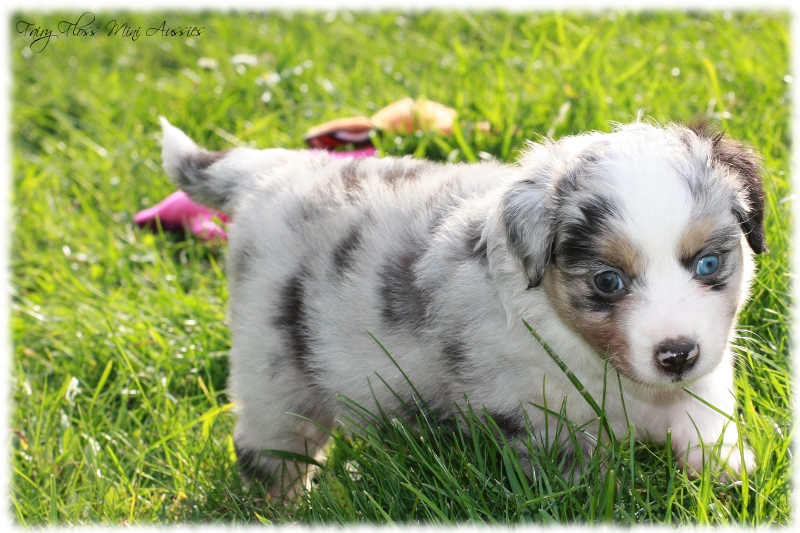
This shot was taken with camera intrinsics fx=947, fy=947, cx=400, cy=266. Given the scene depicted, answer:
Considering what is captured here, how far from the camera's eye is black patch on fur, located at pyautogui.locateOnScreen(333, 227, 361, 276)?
3.12 meters

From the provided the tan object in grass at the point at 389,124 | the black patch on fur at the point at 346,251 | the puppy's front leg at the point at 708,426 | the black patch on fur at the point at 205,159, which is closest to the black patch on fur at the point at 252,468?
the black patch on fur at the point at 346,251

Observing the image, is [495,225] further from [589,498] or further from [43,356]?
[43,356]

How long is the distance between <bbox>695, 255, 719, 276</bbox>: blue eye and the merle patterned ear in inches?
7.0

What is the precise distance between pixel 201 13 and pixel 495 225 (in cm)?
526

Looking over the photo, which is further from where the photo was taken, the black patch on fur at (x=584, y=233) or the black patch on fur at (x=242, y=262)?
the black patch on fur at (x=242, y=262)

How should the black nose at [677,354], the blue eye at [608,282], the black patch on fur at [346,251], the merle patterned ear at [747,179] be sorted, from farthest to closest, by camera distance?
the black patch on fur at [346,251] < the merle patterned ear at [747,179] < the blue eye at [608,282] < the black nose at [677,354]

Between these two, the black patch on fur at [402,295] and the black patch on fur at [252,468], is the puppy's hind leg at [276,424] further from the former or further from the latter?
the black patch on fur at [402,295]

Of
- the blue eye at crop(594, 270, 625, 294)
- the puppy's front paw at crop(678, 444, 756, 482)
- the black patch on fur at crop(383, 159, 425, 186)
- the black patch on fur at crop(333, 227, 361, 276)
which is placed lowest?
the puppy's front paw at crop(678, 444, 756, 482)

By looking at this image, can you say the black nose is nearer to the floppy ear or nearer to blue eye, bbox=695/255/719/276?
blue eye, bbox=695/255/719/276

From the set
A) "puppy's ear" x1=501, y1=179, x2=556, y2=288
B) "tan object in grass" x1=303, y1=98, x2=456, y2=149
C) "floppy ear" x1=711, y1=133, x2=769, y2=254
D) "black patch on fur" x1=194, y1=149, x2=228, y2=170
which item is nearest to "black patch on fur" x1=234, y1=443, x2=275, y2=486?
"black patch on fur" x1=194, y1=149, x2=228, y2=170

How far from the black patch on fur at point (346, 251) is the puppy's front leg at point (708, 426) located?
1.15 meters

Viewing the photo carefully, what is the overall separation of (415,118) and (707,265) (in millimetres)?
2549

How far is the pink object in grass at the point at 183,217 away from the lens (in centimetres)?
481

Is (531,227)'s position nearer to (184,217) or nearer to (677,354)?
(677,354)
